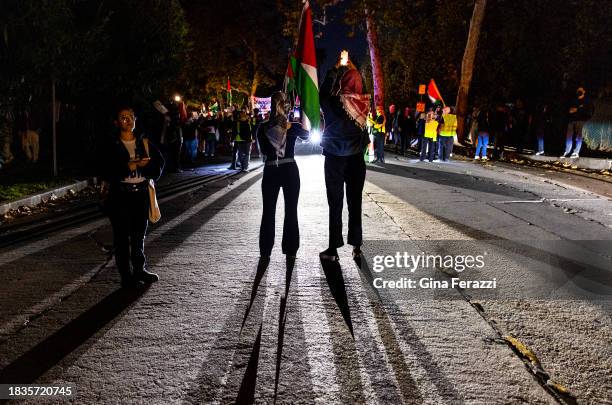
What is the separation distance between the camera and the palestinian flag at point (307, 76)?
20.6 ft

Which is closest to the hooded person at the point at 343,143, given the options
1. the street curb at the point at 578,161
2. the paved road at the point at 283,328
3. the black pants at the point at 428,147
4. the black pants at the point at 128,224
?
the paved road at the point at 283,328

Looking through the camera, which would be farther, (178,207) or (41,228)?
(178,207)

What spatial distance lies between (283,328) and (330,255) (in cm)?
207

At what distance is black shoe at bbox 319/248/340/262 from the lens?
6.16 m

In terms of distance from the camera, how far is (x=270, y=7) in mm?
52344

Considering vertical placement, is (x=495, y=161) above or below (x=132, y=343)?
above

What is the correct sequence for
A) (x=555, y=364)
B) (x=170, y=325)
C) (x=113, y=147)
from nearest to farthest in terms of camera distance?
(x=555, y=364) < (x=170, y=325) < (x=113, y=147)

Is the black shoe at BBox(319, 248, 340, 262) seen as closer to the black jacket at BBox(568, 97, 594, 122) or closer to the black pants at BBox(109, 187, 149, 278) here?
the black pants at BBox(109, 187, 149, 278)

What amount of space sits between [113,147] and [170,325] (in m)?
1.83

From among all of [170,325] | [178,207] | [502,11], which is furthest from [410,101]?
[170,325]

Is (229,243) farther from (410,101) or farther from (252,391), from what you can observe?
(410,101)

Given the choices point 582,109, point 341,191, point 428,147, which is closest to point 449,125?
point 428,147

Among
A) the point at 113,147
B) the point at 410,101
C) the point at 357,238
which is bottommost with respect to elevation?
the point at 357,238

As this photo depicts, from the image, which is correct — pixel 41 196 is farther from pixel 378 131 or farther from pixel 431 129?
pixel 431 129
